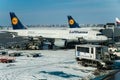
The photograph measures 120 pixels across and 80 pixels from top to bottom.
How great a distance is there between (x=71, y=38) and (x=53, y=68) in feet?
75.5

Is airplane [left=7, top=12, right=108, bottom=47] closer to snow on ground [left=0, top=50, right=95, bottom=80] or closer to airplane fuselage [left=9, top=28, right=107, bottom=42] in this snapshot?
airplane fuselage [left=9, top=28, right=107, bottom=42]

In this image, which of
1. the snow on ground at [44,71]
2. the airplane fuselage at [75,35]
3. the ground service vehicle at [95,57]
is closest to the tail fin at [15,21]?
the airplane fuselage at [75,35]

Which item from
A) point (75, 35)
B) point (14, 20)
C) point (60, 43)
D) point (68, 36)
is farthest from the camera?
point (14, 20)

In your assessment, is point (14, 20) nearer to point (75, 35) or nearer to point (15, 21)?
point (15, 21)

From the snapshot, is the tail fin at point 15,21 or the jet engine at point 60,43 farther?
the tail fin at point 15,21

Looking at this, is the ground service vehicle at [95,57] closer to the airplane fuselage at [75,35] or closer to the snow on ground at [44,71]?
the snow on ground at [44,71]

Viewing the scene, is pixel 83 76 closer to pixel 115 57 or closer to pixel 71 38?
pixel 115 57

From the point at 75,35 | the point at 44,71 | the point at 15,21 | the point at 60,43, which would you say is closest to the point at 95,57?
the point at 44,71

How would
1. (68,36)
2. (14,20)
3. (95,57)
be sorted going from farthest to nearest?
(14,20), (68,36), (95,57)

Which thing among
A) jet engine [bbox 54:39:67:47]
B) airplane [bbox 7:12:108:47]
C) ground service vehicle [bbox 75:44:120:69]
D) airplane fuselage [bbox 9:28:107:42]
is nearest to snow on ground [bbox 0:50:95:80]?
ground service vehicle [bbox 75:44:120:69]

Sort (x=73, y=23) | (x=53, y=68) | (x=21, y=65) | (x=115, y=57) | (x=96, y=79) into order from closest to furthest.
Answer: (x=96, y=79), (x=53, y=68), (x=21, y=65), (x=115, y=57), (x=73, y=23)

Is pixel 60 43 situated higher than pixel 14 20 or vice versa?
pixel 14 20

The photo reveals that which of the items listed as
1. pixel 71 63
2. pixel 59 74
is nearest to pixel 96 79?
pixel 59 74

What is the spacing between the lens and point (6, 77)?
2348 centimetres
